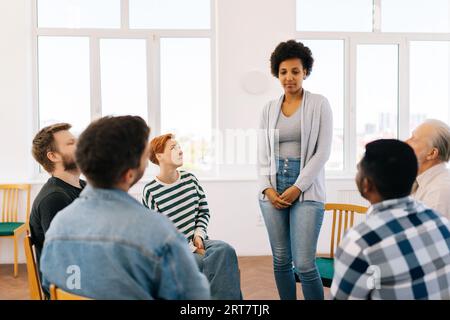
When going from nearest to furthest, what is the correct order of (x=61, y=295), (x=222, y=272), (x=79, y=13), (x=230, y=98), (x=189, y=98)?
(x=61, y=295) < (x=222, y=272) < (x=230, y=98) < (x=79, y=13) < (x=189, y=98)

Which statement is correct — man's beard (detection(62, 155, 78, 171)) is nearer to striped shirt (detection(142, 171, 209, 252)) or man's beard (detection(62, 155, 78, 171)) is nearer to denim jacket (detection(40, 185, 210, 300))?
striped shirt (detection(142, 171, 209, 252))

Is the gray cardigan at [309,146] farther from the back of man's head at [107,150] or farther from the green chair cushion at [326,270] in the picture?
the back of man's head at [107,150]

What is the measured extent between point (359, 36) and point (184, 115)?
2.06 metres

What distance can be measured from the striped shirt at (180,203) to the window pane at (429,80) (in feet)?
11.0

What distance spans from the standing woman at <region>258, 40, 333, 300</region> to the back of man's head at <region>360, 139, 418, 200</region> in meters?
0.98

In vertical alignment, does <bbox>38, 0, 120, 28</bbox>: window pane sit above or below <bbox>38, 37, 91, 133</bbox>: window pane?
above

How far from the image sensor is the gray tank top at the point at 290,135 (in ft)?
7.43

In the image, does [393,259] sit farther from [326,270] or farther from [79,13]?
[79,13]

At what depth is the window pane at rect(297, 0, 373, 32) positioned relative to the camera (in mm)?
4598

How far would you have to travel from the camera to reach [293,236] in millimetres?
2217

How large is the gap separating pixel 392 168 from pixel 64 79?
13.1 ft

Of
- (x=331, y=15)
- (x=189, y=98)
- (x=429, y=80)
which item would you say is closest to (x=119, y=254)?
(x=189, y=98)

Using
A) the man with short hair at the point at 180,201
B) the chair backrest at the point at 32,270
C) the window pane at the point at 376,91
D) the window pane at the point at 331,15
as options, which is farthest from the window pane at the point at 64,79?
the chair backrest at the point at 32,270

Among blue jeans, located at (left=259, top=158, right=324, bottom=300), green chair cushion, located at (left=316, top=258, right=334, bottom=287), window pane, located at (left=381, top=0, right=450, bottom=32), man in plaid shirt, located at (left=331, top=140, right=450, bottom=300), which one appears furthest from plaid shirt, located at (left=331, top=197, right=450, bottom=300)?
window pane, located at (left=381, top=0, right=450, bottom=32)
